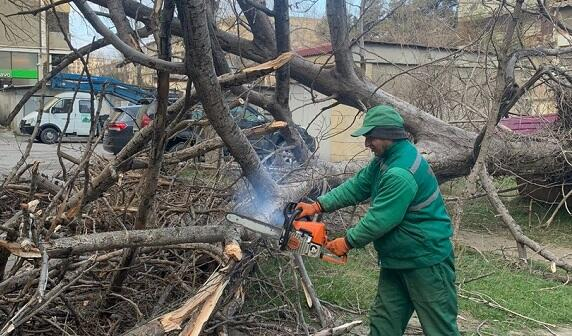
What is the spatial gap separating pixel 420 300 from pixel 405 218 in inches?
19.5

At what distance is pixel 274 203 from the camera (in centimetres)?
454

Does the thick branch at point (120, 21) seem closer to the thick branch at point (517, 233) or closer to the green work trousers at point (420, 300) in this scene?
the green work trousers at point (420, 300)

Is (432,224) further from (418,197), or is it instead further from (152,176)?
(152,176)

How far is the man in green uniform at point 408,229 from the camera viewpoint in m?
3.42

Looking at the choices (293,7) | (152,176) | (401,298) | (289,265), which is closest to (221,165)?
(289,265)

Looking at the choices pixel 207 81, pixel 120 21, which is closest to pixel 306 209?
pixel 207 81

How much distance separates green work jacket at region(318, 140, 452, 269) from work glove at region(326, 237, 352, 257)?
0.13ft

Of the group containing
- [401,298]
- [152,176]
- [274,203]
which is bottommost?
[401,298]

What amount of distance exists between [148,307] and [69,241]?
123 cm

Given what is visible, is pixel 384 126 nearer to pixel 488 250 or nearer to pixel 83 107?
pixel 488 250

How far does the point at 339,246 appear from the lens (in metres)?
3.51

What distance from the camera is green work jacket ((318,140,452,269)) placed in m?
3.40

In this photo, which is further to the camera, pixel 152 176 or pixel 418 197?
pixel 152 176

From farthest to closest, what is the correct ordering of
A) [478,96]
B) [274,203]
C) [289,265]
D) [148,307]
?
[478,96], [289,265], [274,203], [148,307]
